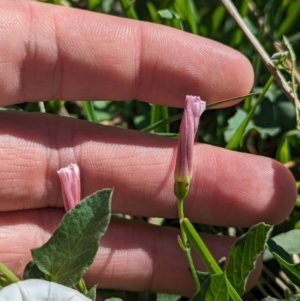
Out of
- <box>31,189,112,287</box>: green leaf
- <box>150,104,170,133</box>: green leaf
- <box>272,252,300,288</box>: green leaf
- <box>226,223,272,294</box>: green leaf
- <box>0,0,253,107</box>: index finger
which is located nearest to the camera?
<box>31,189,112,287</box>: green leaf

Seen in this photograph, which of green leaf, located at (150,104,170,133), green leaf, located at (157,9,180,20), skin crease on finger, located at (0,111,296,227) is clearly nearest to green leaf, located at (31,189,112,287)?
skin crease on finger, located at (0,111,296,227)

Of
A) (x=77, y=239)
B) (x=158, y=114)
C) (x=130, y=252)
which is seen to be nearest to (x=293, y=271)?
(x=130, y=252)

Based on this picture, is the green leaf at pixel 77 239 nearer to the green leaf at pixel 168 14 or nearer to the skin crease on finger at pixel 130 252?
the skin crease on finger at pixel 130 252

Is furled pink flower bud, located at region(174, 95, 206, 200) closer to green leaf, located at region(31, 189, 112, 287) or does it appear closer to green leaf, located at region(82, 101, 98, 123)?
green leaf, located at region(31, 189, 112, 287)

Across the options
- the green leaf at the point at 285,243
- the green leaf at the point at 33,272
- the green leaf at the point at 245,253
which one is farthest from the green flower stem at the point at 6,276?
the green leaf at the point at 285,243

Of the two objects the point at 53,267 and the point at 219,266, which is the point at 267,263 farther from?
the point at 53,267

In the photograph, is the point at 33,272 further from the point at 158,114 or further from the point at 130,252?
the point at 158,114
